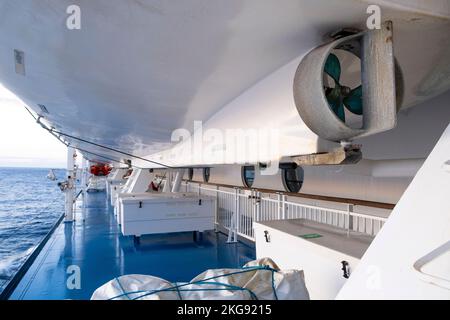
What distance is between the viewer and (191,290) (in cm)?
103

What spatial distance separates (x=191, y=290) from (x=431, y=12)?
51.6 inches

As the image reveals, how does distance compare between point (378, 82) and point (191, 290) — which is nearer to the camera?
point (191, 290)

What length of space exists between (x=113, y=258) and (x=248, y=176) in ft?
10.9

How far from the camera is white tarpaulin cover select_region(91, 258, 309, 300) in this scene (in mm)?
1000

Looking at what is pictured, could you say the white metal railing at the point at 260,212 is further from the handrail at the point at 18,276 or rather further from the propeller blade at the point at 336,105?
the handrail at the point at 18,276

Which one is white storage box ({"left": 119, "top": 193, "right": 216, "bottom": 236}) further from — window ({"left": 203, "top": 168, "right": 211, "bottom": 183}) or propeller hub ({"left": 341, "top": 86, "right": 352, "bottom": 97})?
propeller hub ({"left": 341, "top": 86, "right": 352, "bottom": 97})

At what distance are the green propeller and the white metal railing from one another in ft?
6.23

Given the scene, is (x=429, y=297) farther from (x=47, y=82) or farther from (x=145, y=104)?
(x=47, y=82)

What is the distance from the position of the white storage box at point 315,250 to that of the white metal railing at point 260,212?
114 cm

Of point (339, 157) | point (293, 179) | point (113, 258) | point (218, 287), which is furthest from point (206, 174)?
point (218, 287)

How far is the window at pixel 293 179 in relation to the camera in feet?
16.3

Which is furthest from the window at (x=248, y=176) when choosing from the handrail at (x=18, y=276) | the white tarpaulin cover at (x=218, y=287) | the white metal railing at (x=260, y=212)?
the white tarpaulin cover at (x=218, y=287)

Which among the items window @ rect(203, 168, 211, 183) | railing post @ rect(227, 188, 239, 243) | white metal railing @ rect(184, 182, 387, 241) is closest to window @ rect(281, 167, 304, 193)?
white metal railing @ rect(184, 182, 387, 241)
